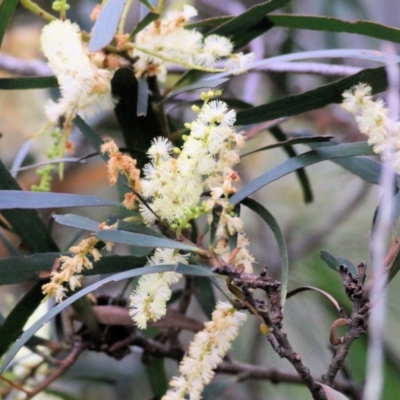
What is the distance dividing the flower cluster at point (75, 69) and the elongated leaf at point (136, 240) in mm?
132

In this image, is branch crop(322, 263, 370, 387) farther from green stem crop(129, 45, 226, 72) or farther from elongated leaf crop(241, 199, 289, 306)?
green stem crop(129, 45, 226, 72)

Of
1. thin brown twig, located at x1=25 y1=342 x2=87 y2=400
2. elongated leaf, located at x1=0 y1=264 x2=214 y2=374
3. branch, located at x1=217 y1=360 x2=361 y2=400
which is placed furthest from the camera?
branch, located at x1=217 y1=360 x2=361 y2=400

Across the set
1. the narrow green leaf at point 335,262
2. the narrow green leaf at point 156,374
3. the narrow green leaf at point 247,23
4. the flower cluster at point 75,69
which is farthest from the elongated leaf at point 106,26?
the narrow green leaf at point 156,374

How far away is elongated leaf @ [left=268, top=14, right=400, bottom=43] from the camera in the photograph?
0.45m

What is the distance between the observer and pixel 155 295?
374 millimetres

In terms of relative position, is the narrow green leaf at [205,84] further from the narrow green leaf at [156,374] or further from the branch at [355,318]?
the narrow green leaf at [156,374]

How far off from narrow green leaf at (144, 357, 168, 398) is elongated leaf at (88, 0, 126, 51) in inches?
15.7

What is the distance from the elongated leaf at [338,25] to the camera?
17.7 inches

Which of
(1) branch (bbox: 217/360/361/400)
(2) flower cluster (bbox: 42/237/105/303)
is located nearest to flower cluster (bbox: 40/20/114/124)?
(2) flower cluster (bbox: 42/237/105/303)

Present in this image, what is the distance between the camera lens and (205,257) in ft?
1.19

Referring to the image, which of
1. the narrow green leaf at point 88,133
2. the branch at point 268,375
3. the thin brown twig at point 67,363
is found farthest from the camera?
the branch at point 268,375

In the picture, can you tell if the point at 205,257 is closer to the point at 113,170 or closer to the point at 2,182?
the point at 113,170

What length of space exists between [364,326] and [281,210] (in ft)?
3.44

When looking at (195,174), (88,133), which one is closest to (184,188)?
(195,174)
